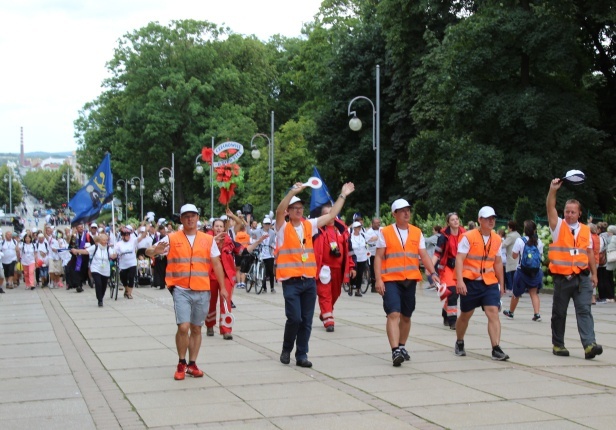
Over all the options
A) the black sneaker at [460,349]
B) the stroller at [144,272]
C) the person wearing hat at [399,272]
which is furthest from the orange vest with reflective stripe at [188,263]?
the stroller at [144,272]

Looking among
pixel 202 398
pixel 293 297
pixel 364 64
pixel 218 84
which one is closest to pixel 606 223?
pixel 293 297

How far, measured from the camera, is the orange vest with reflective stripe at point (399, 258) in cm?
1061

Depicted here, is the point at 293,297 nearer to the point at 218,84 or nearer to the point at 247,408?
the point at 247,408

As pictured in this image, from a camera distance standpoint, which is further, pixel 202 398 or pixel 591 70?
pixel 591 70

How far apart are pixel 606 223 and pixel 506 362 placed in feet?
39.4

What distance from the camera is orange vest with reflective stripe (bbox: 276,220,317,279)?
415 inches

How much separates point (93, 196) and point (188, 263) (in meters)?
13.5

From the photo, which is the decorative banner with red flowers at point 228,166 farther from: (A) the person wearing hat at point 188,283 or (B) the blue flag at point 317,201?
(A) the person wearing hat at point 188,283

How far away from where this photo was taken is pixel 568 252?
36.4 feet

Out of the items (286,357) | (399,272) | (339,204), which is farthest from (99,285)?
(399,272)

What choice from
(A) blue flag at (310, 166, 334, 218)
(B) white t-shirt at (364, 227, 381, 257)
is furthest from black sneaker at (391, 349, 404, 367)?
(B) white t-shirt at (364, 227, 381, 257)

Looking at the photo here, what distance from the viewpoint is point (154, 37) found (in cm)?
6925

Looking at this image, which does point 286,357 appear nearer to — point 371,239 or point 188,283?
point 188,283

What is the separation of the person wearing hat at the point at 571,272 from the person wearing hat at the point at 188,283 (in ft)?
13.4
